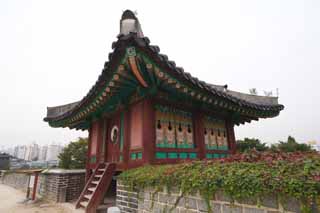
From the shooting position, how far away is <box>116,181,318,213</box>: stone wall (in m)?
1.86

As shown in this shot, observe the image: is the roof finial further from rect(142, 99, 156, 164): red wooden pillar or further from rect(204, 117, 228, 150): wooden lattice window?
rect(204, 117, 228, 150): wooden lattice window

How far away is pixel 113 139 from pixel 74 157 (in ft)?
32.9

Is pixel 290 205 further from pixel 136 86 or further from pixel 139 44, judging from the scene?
pixel 136 86

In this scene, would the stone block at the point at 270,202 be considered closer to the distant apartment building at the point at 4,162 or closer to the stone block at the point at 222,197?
the stone block at the point at 222,197

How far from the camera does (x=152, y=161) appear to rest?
4.31 meters

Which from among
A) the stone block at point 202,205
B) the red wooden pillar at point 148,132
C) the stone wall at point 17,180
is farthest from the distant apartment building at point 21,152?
the stone block at point 202,205

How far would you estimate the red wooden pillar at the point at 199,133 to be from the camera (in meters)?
5.34

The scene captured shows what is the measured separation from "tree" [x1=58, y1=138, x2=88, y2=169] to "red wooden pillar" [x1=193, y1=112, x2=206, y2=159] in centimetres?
1117

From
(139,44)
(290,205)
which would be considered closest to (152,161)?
(139,44)

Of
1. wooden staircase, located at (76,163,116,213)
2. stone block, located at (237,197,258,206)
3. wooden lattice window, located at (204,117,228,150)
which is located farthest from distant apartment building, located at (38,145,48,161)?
stone block, located at (237,197,258,206)

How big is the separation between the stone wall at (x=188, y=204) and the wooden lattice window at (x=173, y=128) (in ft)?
4.36

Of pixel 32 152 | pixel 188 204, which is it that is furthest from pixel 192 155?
pixel 32 152

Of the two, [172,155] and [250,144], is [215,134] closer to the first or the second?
[172,155]

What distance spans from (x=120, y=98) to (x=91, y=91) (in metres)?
1.02
